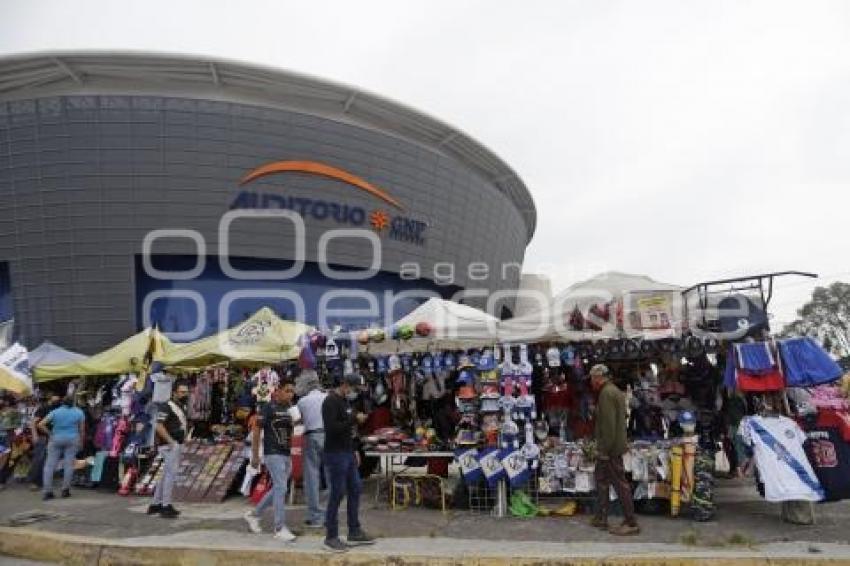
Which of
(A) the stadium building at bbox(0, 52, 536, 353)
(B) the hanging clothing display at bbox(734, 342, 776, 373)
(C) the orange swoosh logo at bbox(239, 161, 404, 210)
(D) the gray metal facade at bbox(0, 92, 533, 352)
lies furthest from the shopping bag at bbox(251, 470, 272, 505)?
(C) the orange swoosh logo at bbox(239, 161, 404, 210)

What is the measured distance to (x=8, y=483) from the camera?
12.7 meters

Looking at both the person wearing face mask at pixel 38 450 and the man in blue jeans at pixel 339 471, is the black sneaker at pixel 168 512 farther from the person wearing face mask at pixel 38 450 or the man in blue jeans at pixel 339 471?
the person wearing face mask at pixel 38 450

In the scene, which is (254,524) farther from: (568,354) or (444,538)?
(568,354)

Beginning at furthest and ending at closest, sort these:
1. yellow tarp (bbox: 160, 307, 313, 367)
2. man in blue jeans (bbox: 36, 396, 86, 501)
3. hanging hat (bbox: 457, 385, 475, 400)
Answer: yellow tarp (bbox: 160, 307, 313, 367) < man in blue jeans (bbox: 36, 396, 86, 501) < hanging hat (bbox: 457, 385, 475, 400)

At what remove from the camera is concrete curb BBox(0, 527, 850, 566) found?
5348mm

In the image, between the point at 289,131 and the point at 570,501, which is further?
the point at 289,131

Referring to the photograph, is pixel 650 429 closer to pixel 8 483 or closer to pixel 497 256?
pixel 8 483

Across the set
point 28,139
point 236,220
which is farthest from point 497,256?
point 28,139

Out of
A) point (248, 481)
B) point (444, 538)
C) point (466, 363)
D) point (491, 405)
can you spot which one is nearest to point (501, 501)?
point (491, 405)

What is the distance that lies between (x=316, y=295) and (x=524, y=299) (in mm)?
21354

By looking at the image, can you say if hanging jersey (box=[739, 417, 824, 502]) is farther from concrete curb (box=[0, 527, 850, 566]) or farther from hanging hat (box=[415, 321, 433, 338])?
hanging hat (box=[415, 321, 433, 338])

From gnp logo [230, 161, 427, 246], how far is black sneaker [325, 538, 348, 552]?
2524 cm

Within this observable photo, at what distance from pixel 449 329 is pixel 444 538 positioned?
305cm

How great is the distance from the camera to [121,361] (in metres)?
13.6
